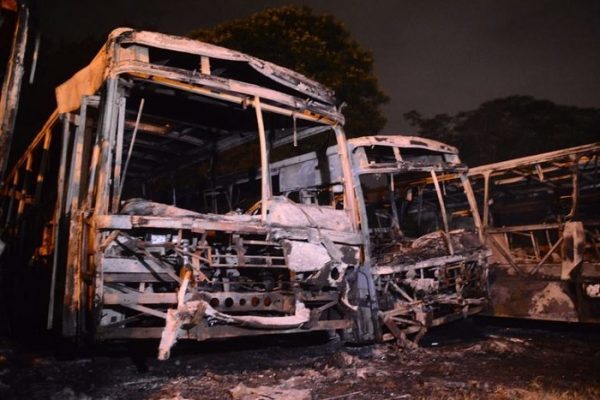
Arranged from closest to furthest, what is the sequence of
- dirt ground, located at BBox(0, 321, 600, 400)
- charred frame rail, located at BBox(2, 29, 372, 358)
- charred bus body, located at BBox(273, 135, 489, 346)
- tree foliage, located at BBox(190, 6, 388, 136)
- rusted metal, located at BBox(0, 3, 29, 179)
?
1. rusted metal, located at BBox(0, 3, 29, 179)
2. dirt ground, located at BBox(0, 321, 600, 400)
3. charred frame rail, located at BBox(2, 29, 372, 358)
4. charred bus body, located at BBox(273, 135, 489, 346)
5. tree foliage, located at BBox(190, 6, 388, 136)

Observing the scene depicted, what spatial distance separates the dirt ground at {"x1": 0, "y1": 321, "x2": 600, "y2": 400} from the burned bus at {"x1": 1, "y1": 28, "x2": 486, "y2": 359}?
487 mm

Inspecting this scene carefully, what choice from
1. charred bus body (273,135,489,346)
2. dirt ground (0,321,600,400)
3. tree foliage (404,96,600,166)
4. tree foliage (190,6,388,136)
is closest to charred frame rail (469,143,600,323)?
dirt ground (0,321,600,400)

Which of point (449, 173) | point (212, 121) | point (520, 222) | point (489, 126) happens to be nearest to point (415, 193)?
point (449, 173)

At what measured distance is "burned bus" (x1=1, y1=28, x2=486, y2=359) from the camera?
12.5ft

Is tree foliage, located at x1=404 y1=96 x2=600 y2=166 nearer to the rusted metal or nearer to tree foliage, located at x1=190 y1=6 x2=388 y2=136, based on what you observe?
tree foliage, located at x1=190 y1=6 x2=388 y2=136

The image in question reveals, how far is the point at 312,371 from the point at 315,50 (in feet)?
39.2

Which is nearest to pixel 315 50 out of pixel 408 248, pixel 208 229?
pixel 408 248

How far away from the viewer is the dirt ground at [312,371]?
3604 mm

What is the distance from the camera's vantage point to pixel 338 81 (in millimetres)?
14047

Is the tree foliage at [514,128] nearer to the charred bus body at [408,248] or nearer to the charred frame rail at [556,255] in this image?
the charred frame rail at [556,255]

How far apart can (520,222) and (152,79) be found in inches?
403

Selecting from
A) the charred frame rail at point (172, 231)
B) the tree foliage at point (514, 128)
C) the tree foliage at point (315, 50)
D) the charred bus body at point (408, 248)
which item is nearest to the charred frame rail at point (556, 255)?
the charred bus body at point (408, 248)

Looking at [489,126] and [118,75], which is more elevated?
[489,126]

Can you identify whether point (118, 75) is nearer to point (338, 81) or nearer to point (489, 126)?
point (338, 81)
